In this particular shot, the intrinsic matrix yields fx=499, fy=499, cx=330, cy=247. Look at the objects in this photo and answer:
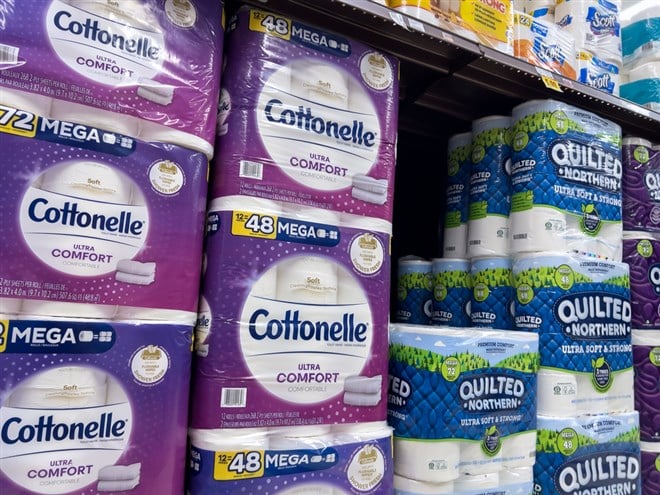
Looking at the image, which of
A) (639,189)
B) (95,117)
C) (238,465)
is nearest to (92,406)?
(238,465)

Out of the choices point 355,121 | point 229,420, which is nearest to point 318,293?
point 229,420

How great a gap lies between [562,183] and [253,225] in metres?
0.88

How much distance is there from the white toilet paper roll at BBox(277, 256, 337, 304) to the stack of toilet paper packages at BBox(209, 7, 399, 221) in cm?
12

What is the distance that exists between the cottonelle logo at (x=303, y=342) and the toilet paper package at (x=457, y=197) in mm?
619

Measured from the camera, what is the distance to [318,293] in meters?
1.02

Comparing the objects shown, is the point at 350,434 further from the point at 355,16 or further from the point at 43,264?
the point at 355,16

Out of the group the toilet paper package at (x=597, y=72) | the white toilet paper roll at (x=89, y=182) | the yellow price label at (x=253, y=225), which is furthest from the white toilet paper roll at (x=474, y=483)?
the toilet paper package at (x=597, y=72)

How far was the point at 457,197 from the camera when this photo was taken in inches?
63.0

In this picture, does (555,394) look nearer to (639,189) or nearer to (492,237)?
(492,237)

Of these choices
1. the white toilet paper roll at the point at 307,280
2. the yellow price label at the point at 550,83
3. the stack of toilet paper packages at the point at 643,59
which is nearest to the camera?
the white toilet paper roll at the point at 307,280

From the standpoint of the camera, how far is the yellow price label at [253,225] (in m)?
0.96

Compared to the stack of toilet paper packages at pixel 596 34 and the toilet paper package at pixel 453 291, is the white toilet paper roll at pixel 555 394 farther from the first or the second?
the stack of toilet paper packages at pixel 596 34

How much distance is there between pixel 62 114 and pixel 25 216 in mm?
185

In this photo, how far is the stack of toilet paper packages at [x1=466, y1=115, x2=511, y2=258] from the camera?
145 centimetres
